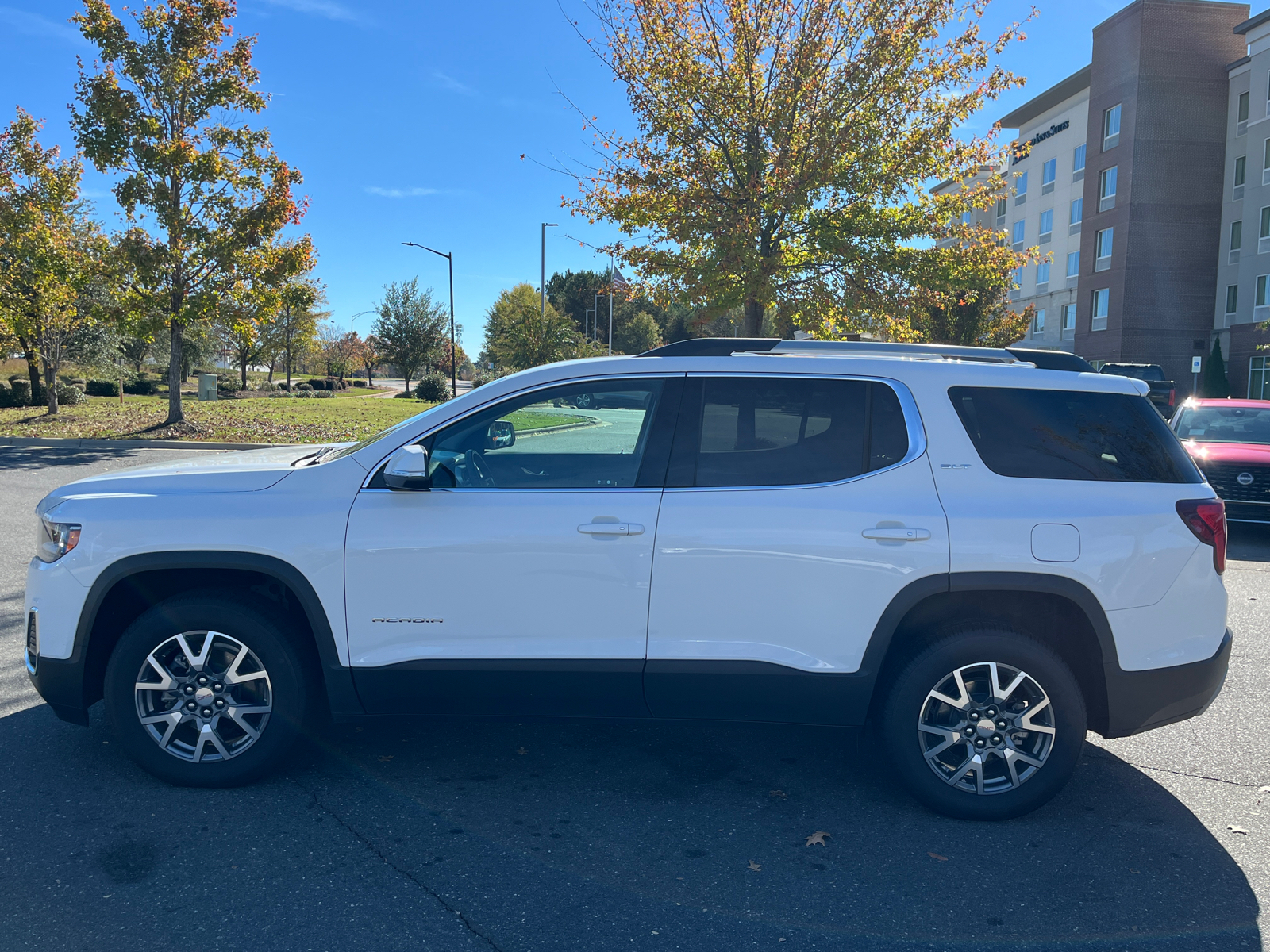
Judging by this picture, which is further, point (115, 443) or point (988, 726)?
point (115, 443)

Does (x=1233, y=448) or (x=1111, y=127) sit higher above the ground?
(x=1111, y=127)

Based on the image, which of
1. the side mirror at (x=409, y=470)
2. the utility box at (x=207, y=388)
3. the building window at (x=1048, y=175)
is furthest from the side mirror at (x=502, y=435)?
the building window at (x=1048, y=175)

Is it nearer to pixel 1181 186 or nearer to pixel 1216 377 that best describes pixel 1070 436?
pixel 1216 377

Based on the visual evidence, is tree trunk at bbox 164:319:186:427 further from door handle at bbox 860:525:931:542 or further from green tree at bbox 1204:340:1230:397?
green tree at bbox 1204:340:1230:397

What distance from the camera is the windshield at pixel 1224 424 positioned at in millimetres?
10867

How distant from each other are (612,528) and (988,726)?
5.46 feet

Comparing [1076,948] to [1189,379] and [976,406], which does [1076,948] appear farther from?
[1189,379]

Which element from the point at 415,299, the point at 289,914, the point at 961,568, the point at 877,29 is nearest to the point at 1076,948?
the point at 961,568

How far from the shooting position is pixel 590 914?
2.92 m

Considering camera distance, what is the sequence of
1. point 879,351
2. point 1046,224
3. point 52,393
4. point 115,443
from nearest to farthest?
point 879,351, point 115,443, point 52,393, point 1046,224

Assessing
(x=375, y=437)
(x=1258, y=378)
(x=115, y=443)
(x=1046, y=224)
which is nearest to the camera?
(x=375, y=437)

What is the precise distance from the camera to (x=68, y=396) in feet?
95.7

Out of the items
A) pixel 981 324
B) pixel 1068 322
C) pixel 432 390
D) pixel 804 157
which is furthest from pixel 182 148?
pixel 1068 322

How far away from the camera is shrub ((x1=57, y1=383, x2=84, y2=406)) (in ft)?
95.0
